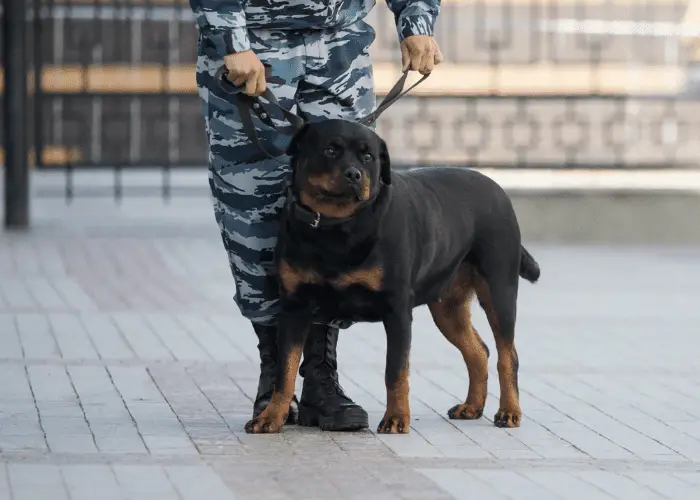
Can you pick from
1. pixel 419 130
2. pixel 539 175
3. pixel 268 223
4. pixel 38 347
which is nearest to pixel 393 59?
pixel 419 130

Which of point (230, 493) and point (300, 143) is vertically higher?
point (300, 143)

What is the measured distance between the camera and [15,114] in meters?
14.3

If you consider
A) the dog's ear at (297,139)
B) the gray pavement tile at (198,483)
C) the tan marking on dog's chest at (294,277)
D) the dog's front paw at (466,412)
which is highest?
the dog's ear at (297,139)

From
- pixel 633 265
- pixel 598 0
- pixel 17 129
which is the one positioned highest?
pixel 598 0

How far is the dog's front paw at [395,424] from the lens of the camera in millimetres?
5973

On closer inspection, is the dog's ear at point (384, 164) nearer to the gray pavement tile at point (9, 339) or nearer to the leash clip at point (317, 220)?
the leash clip at point (317, 220)

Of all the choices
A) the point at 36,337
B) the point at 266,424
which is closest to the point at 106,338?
the point at 36,337

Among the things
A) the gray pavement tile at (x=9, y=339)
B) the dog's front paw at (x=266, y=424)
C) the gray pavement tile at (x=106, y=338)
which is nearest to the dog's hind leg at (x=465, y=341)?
the dog's front paw at (x=266, y=424)

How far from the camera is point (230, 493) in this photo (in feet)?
16.2

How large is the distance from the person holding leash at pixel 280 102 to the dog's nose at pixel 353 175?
0.53m

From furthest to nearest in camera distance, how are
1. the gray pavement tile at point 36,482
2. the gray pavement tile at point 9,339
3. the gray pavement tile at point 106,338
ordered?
the gray pavement tile at point 106,338, the gray pavement tile at point 9,339, the gray pavement tile at point 36,482

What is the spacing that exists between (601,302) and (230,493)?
6.14 meters

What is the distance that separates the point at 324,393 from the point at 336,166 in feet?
3.30

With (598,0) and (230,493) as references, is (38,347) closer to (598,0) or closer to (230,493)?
(230,493)
